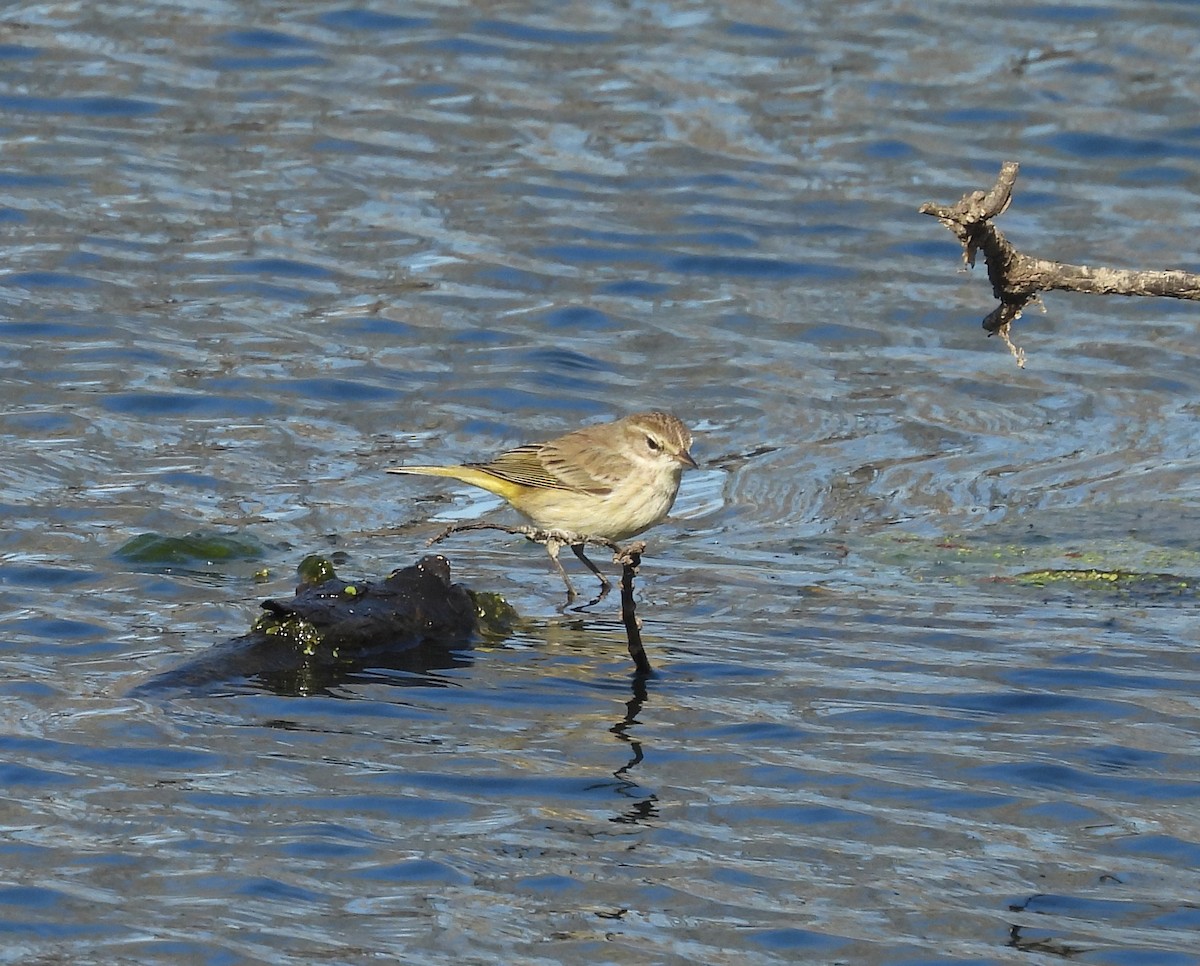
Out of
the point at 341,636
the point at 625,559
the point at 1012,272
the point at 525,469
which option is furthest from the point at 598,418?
the point at 1012,272

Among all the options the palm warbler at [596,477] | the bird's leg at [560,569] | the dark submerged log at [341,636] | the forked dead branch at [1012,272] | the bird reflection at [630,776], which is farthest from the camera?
the bird's leg at [560,569]

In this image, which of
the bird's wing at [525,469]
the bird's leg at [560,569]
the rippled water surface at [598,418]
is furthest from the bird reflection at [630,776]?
the bird's wing at [525,469]

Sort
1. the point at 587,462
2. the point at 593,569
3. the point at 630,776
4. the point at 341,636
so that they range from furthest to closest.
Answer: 1. the point at 593,569
2. the point at 587,462
3. the point at 341,636
4. the point at 630,776

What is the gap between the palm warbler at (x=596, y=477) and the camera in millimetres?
10359

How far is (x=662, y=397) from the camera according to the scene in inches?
540

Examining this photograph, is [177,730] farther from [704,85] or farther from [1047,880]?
[704,85]

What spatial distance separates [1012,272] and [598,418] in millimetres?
6044

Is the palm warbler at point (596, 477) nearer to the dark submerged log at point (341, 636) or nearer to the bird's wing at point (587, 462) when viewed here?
the bird's wing at point (587, 462)

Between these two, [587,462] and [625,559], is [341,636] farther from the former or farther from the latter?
[587,462]

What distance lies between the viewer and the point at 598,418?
1342cm

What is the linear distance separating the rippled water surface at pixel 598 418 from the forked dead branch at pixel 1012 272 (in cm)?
184

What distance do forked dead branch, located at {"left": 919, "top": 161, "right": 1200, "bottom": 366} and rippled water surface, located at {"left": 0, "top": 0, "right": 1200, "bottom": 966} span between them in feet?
6.04

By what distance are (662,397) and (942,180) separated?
4570 mm

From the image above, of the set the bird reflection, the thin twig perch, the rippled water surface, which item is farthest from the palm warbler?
the bird reflection
